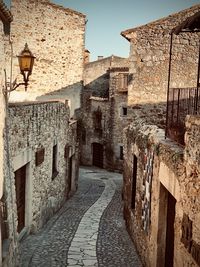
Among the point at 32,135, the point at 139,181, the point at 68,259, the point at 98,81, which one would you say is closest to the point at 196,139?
the point at 139,181

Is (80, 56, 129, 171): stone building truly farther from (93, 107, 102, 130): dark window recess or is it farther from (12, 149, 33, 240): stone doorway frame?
(12, 149, 33, 240): stone doorway frame

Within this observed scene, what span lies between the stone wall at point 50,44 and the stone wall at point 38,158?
7901mm

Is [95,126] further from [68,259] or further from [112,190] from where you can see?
[68,259]

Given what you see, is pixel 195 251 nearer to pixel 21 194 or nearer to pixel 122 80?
pixel 21 194

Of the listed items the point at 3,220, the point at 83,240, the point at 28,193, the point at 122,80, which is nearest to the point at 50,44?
the point at 122,80

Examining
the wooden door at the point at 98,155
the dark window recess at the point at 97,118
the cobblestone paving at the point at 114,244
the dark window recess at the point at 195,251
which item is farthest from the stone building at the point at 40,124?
the wooden door at the point at 98,155

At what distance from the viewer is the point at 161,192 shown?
660cm

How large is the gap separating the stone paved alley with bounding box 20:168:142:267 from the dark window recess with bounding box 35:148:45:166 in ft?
6.51

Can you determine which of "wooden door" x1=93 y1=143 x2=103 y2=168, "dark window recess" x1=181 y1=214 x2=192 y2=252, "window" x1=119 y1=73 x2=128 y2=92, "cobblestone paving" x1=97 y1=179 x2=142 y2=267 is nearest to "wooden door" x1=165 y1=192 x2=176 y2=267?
"cobblestone paving" x1=97 y1=179 x2=142 y2=267

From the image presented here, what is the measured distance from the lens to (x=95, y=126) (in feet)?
88.4

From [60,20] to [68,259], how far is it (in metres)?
16.3

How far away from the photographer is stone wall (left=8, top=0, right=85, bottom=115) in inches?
814

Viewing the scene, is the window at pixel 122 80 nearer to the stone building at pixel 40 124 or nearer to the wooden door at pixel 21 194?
the stone building at pixel 40 124

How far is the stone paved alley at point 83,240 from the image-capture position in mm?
8062
